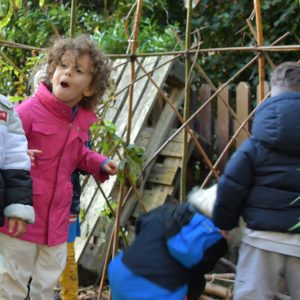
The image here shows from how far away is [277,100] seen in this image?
238 cm

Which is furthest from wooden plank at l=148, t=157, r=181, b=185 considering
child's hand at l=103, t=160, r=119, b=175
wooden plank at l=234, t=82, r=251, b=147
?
child's hand at l=103, t=160, r=119, b=175

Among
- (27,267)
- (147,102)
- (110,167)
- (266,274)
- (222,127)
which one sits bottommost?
(27,267)

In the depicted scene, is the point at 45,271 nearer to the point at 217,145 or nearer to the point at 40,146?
the point at 40,146

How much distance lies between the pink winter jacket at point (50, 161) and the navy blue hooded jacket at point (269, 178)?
0.84 metres

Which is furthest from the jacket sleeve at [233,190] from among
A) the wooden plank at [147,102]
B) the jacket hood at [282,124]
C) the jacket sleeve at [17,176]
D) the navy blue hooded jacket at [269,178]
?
the wooden plank at [147,102]

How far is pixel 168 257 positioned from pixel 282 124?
668mm

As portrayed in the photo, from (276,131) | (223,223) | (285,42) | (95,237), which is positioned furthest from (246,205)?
(285,42)

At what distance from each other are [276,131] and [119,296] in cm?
86

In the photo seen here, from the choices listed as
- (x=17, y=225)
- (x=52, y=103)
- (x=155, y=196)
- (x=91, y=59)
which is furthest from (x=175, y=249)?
(x=155, y=196)

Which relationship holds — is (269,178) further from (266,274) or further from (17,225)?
(17,225)

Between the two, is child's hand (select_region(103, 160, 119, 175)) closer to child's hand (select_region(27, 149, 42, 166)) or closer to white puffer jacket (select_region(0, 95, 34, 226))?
child's hand (select_region(27, 149, 42, 166))

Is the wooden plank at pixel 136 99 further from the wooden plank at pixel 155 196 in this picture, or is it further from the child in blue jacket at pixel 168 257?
the child in blue jacket at pixel 168 257

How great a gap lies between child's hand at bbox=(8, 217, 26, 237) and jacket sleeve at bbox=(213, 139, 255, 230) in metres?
0.83

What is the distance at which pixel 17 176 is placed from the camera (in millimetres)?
2557
